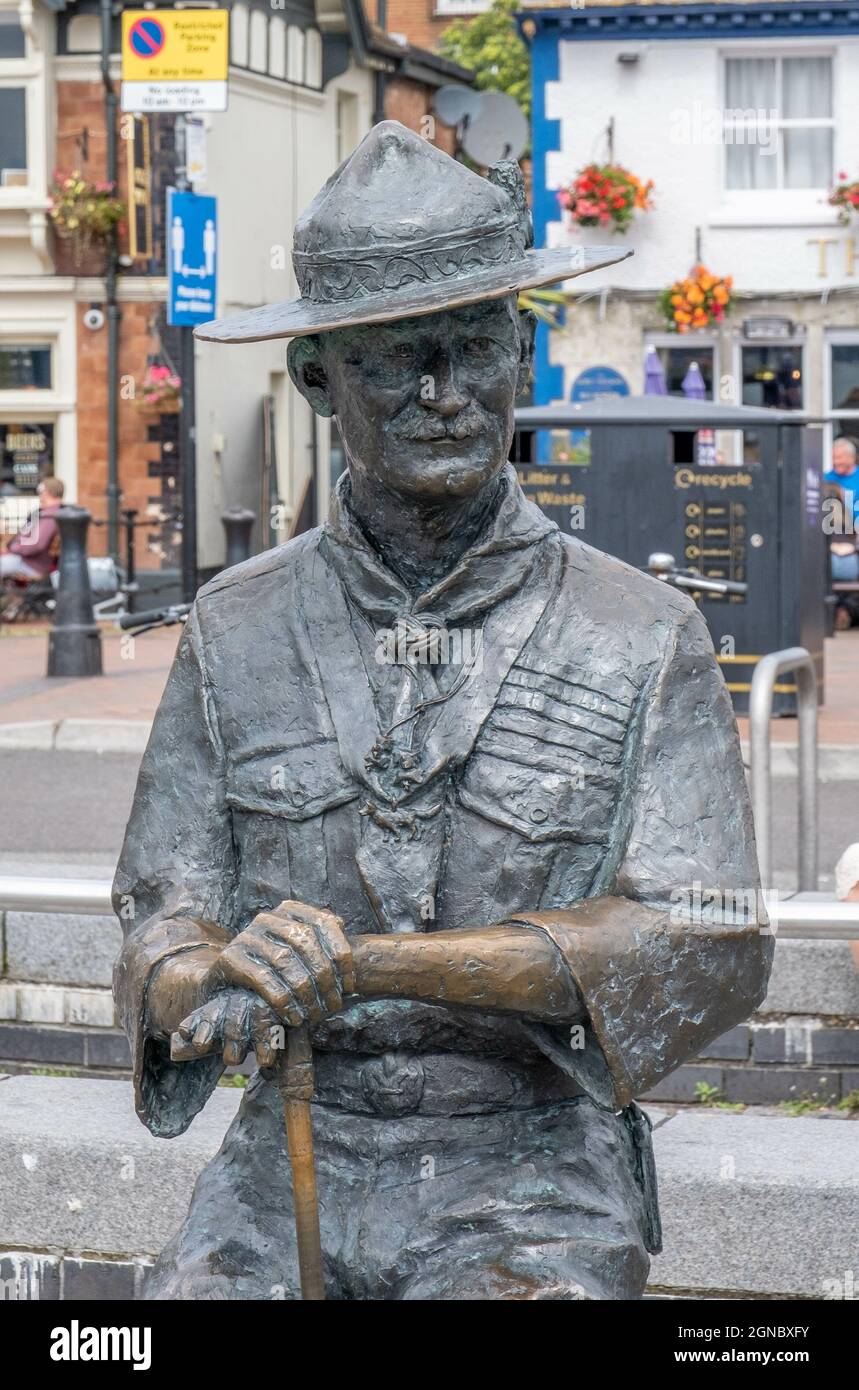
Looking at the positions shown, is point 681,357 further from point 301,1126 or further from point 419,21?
point 301,1126

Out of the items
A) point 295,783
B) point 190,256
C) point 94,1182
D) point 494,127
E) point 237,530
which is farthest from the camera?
point 494,127

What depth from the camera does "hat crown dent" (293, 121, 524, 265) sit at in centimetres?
246

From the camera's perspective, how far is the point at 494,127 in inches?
813

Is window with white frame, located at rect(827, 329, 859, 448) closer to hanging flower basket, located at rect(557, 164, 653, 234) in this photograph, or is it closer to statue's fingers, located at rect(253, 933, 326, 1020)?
hanging flower basket, located at rect(557, 164, 653, 234)

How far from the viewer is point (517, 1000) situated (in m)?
2.35

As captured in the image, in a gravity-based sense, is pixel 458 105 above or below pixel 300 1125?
above

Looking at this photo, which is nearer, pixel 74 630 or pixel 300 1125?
pixel 300 1125

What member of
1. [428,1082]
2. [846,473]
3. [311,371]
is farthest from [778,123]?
[428,1082]

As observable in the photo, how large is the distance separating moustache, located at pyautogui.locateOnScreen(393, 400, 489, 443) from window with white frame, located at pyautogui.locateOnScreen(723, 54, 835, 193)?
20.4 m

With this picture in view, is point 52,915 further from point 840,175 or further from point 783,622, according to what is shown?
point 840,175

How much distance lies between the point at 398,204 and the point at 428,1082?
3.34ft

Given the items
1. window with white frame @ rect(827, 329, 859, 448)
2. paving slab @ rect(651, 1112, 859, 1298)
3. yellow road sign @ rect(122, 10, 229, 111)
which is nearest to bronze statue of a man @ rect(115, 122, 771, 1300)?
paving slab @ rect(651, 1112, 859, 1298)

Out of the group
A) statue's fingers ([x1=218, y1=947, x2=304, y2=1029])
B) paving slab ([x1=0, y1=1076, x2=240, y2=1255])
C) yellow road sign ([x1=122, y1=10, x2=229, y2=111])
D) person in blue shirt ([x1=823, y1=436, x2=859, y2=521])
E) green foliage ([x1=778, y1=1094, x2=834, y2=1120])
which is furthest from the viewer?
person in blue shirt ([x1=823, y1=436, x2=859, y2=521])
